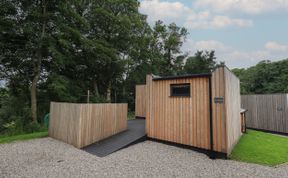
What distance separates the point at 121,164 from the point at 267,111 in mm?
10961

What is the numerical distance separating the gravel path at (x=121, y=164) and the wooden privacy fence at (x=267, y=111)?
7.90 meters

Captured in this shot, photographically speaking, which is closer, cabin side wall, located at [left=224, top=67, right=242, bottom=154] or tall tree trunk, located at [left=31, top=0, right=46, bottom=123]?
cabin side wall, located at [left=224, top=67, right=242, bottom=154]

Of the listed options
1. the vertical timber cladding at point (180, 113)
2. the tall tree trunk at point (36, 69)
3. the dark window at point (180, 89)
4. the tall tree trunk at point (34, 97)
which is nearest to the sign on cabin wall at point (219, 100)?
the vertical timber cladding at point (180, 113)

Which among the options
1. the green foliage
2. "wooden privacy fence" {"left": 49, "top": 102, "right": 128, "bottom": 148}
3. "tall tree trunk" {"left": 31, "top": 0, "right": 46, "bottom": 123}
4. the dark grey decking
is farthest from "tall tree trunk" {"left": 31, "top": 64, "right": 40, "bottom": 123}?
the green foliage

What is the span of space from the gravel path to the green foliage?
1816cm

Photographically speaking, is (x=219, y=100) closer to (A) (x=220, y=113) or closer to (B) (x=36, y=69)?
(A) (x=220, y=113)

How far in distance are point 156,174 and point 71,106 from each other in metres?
3.89

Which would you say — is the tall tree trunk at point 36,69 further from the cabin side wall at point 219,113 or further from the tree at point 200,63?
the tree at point 200,63

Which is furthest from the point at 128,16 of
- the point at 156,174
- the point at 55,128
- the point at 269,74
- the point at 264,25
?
the point at 269,74

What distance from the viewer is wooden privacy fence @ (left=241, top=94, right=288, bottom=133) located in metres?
10.0

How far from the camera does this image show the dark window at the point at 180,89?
558cm

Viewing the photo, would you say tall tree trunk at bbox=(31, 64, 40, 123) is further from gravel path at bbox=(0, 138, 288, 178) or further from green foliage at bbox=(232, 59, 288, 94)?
green foliage at bbox=(232, 59, 288, 94)

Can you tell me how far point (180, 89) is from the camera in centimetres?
580

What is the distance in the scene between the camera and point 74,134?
556cm
